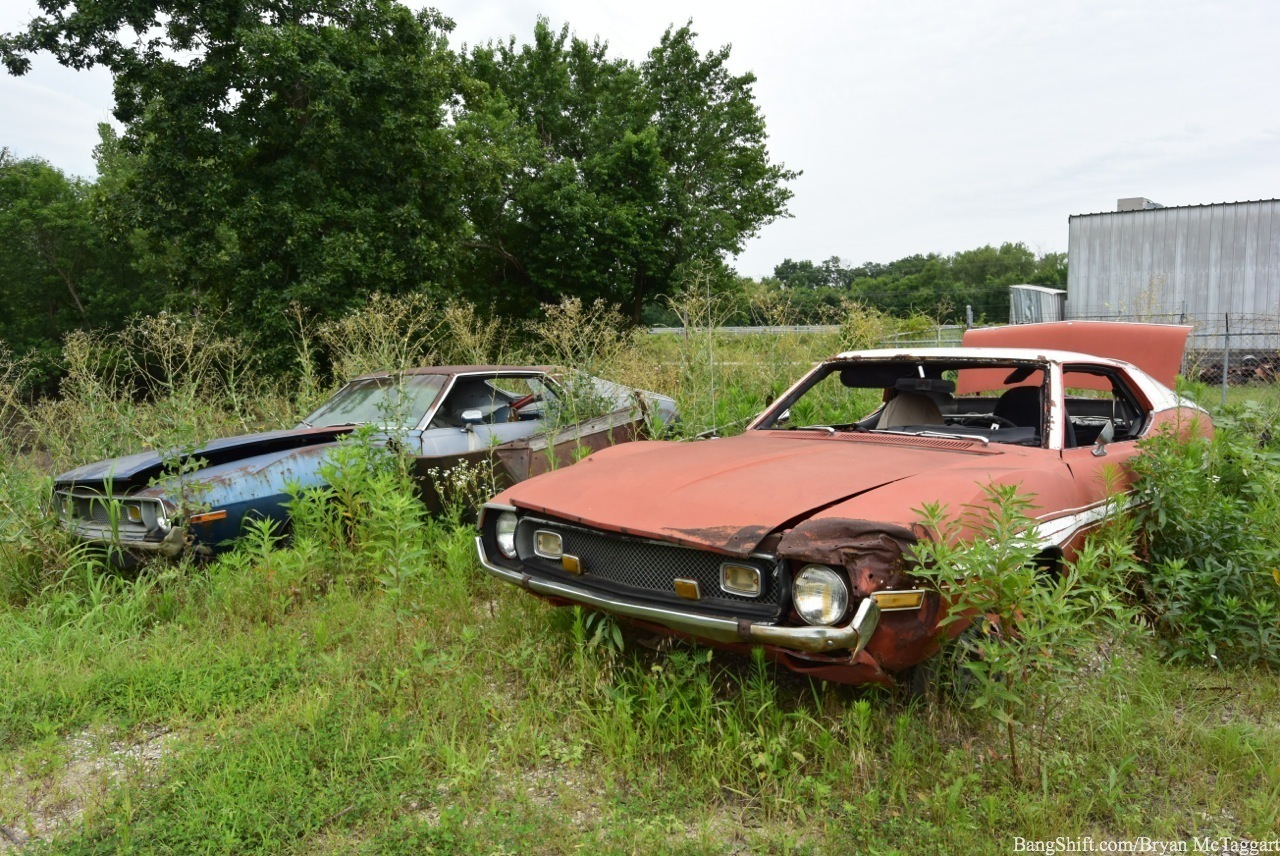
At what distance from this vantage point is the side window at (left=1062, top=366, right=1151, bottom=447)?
4.35 metres

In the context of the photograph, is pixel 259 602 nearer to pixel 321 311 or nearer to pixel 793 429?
pixel 793 429

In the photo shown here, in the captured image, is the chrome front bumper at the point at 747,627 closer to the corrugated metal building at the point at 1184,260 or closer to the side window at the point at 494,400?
the side window at the point at 494,400

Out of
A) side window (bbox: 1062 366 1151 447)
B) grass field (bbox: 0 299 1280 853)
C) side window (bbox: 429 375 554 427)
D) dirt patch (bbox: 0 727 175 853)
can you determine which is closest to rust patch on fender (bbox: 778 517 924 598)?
grass field (bbox: 0 299 1280 853)

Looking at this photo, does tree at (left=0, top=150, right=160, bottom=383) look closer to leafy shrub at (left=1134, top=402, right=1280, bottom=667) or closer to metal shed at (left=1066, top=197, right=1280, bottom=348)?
metal shed at (left=1066, top=197, right=1280, bottom=348)

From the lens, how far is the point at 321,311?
53.6 ft

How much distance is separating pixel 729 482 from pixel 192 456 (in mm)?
3482

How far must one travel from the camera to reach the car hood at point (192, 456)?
4926mm

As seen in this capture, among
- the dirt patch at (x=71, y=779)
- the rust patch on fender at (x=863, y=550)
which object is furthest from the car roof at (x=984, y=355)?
the dirt patch at (x=71, y=779)

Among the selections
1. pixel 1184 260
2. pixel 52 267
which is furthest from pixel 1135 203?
pixel 52 267

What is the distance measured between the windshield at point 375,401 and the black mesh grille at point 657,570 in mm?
2931

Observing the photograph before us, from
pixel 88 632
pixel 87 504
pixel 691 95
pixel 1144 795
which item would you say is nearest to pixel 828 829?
pixel 1144 795

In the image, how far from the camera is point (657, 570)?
9.37 feet

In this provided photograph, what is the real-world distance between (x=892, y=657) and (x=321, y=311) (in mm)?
15896

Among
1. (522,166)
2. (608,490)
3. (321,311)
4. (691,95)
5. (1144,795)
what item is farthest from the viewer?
(691,95)
